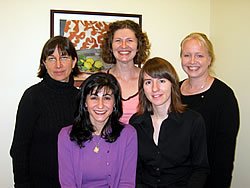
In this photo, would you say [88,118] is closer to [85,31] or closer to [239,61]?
[85,31]

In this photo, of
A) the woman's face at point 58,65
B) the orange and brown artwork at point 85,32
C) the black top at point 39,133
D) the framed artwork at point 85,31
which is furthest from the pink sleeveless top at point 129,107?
the orange and brown artwork at point 85,32

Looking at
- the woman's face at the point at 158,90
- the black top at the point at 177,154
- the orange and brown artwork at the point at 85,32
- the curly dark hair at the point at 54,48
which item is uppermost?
the orange and brown artwork at the point at 85,32

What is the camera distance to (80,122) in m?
1.93

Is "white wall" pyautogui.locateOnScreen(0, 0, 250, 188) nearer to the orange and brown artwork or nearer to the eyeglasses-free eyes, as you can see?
the orange and brown artwork

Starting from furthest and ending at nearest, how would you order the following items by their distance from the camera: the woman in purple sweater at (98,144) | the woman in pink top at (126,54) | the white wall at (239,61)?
1. the white wall at (239,61)
2. the woman in pink top at (126,54)
3. the woman in purple sweater at (98,144)

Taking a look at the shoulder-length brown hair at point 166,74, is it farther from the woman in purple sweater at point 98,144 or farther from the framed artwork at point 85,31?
the framed artwork at point 85,31

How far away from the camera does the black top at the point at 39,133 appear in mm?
1907

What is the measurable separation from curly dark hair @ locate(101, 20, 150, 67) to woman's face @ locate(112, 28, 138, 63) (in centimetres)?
4

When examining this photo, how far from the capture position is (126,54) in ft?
7.59

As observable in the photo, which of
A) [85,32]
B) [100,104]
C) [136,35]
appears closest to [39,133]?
[100,104]

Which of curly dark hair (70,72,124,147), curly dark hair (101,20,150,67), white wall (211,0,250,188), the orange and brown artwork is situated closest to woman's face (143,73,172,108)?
curly dark hair (70,72,124,147)

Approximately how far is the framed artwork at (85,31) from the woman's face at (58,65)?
41.8 inches

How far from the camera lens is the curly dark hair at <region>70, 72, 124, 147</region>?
6.14 feet
